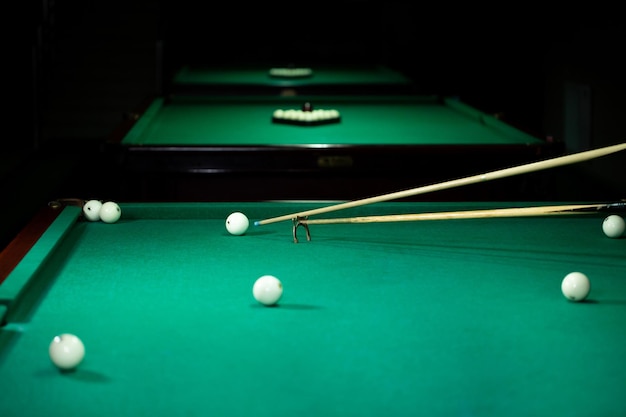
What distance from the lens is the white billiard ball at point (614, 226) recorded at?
2.29 meters

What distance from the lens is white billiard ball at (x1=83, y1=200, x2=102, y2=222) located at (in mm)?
2455

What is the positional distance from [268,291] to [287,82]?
4.10 m

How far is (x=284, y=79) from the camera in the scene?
6.11m

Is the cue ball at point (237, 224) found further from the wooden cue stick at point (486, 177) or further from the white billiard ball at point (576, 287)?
the white billiard ball at point (576, 287)

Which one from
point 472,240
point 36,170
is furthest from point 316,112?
point 36,170

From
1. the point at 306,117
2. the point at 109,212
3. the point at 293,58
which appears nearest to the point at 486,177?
the point at 109,212

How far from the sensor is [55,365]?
1.44m

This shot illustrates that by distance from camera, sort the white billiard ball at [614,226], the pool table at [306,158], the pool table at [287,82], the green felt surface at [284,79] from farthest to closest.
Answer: the green felt surface at [284,79] → the pool table at [287,82] → the pool table at [306,158] → the white billiard ball at [614,226]

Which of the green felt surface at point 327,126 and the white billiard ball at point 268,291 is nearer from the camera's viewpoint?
the white billiard ball at point 268,291

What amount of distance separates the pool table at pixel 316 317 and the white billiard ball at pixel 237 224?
0.03 meters

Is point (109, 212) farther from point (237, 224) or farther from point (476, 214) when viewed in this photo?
point (476, 214)

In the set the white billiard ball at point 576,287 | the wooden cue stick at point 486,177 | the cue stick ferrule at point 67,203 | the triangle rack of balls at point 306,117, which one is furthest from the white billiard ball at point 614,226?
the triangle rack of balls at point 306,117

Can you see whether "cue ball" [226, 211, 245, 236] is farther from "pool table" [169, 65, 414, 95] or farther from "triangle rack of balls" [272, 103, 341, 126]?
"pool table" [169, 65, 414, 95]

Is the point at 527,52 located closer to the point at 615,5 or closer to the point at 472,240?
the point at 615,5
